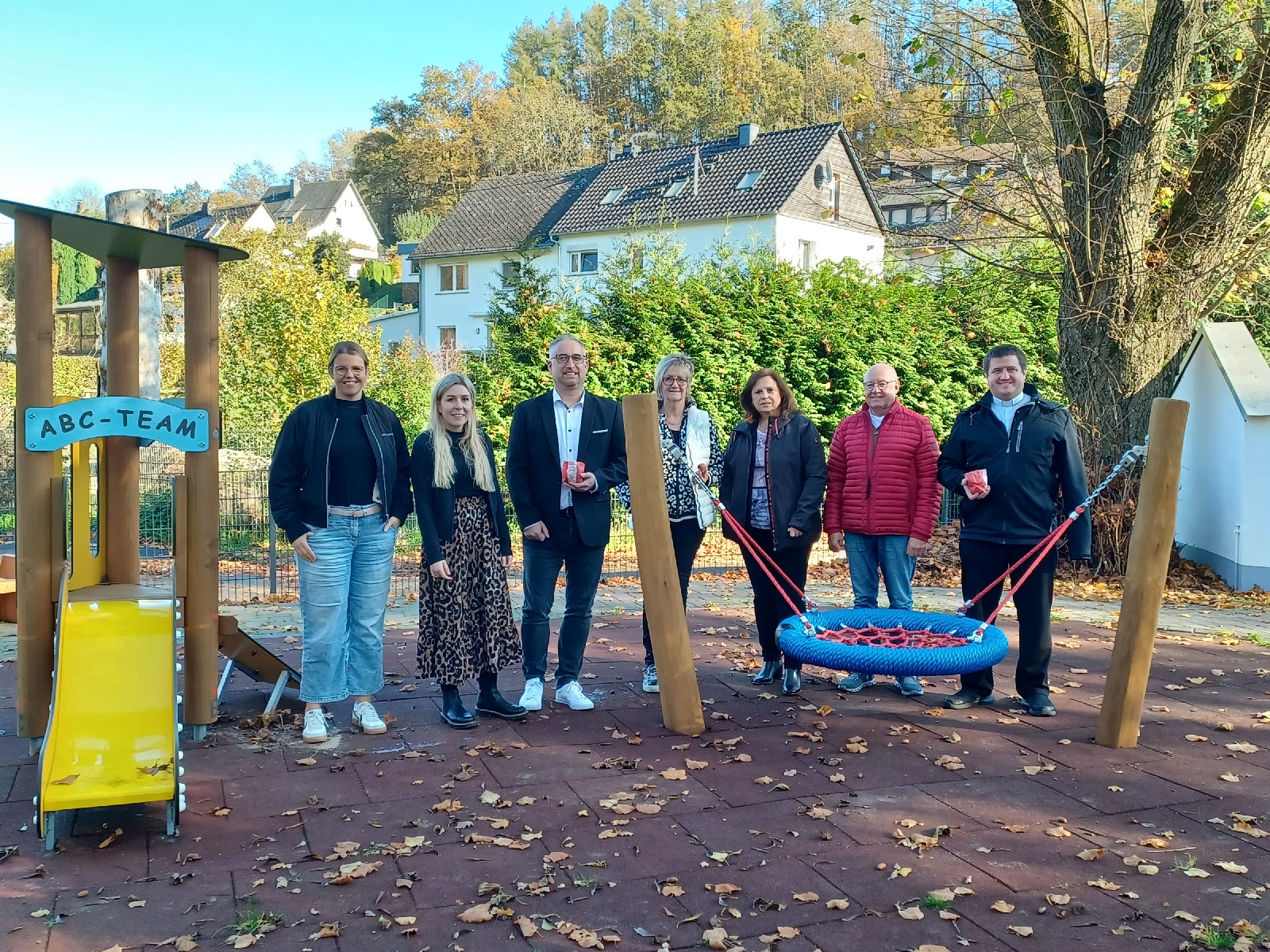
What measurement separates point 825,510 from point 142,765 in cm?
396

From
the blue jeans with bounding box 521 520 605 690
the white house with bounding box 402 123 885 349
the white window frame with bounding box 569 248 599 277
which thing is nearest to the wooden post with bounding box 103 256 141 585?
the blue jeans with bounding box 521 520 605 690

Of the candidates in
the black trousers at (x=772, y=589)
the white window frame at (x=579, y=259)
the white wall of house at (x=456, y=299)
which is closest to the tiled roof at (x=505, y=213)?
the white wall of house at (x=456, y=299)

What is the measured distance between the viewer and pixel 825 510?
263 inches

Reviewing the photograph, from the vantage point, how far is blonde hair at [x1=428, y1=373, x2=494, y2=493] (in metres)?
5.64

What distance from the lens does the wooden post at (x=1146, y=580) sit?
18.3 ft

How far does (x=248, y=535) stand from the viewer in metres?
10.7

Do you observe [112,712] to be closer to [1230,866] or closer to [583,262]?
[1230,866]

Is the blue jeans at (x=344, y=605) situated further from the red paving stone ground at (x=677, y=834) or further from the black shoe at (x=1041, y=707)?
the black shoe at (x=1041, y=707)

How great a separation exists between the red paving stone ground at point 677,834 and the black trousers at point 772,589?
53cm

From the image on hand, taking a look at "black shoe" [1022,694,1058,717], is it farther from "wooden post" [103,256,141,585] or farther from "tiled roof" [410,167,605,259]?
"tiled roof" [410,167,605,259]

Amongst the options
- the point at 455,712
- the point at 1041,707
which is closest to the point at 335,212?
the point at 455,712

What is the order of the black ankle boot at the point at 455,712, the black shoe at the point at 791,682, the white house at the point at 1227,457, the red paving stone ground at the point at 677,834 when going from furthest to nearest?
the white house at the point at 1227,457, the black shoe at the point at 791,682, the black ankle boot at the point at 455,712, the red paving stone ground at the point at 677,834

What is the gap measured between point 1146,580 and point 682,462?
8.20 ft

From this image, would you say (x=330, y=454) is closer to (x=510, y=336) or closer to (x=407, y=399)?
(x=510, y=336)
